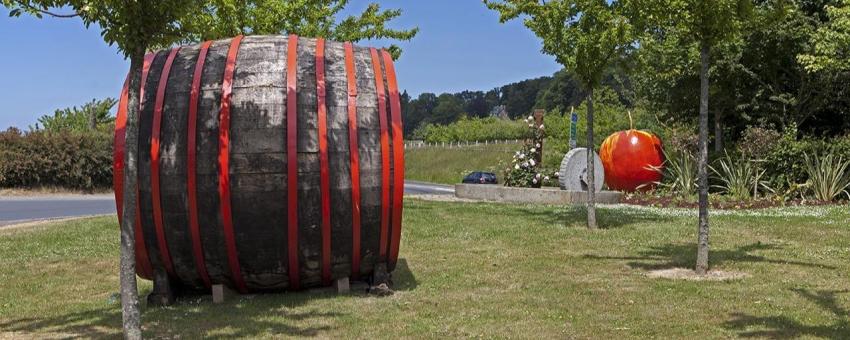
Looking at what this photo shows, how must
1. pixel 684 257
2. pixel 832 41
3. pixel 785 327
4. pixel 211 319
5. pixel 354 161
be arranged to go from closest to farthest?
pixel 785 327, pixel 211 319, pixel 354 161, pixel 684 257, pixel 832 41

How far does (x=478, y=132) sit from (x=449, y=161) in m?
27.6

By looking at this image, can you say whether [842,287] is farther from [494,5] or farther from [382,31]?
[382,31]

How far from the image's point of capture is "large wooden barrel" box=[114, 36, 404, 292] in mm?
6957

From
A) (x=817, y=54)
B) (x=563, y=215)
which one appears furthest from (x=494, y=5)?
(x=817, y=54)

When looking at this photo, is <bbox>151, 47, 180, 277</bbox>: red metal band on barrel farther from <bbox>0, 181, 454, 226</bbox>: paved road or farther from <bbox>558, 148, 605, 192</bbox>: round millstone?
<bbox>558, 148, 605, 192</bbox>: round millstone

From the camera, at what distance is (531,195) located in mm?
21844

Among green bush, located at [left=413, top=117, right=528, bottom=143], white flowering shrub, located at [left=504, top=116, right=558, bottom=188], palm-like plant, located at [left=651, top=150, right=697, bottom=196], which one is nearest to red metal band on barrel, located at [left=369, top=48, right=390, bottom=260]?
palm-like plant, located at [left=651, top=150, right=697, bottom=196]

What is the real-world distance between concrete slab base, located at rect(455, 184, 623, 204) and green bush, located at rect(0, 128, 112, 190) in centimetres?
1619

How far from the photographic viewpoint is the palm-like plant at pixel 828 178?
1884cm

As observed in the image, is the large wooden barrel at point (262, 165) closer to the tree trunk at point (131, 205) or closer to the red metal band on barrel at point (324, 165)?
the red metal band on barrel at point (324, 165)

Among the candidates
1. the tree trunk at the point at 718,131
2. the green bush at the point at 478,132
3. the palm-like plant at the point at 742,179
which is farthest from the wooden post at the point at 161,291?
the green bush at the point at 478,132

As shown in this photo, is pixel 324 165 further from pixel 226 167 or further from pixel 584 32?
pixel 584 32

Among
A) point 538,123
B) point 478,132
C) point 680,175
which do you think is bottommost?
point 680,175

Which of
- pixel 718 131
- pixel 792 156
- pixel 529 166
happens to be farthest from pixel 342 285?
pixel 718 131
